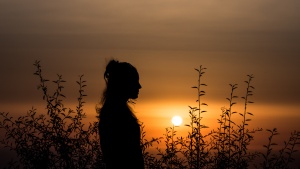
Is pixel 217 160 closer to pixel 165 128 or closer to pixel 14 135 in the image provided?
pixel 165 128

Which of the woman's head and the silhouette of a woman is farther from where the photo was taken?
the woman's head

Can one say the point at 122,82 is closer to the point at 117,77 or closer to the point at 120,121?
the point at 117,77

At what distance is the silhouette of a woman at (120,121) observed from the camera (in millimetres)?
5453

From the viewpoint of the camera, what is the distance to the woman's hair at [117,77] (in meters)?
5.66

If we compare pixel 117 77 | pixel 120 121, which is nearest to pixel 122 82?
pixel 117 77

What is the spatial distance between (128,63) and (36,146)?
3.04 metres

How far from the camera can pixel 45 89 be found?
8.32 meters

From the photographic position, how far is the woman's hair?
18.6ft

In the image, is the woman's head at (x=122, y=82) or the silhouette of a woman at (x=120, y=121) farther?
the woman's head at (x=122, y=82)

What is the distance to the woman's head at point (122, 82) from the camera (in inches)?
223

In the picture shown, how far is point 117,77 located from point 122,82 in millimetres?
84

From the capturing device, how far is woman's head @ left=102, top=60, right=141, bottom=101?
18.6ft

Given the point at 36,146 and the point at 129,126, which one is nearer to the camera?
the point at 129,126

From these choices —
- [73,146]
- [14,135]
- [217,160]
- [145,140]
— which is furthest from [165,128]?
[14,135]
